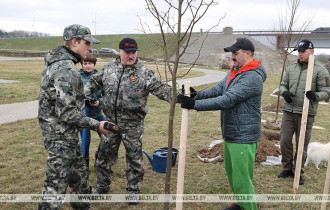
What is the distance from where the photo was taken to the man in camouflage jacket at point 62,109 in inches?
113

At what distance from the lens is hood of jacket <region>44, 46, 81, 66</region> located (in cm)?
293

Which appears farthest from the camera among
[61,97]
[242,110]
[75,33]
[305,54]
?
[305,54]

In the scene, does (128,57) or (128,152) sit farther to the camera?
(128,152)

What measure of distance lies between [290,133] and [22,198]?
4.18m

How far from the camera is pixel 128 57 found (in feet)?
12.6

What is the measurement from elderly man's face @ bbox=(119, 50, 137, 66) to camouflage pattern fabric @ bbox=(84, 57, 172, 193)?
0.06 meters

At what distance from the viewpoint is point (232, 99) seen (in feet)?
10.6

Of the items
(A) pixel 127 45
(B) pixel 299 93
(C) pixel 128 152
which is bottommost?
(C) pixel 128 152

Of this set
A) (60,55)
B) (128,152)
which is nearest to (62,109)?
(60,55)

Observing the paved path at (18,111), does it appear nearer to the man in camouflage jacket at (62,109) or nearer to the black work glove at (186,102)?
the man in camouflage jacket at (62,109)

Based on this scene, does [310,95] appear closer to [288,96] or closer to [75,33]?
[288,96]

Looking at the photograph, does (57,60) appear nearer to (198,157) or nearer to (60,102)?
(60,102)

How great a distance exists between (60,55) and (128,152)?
5.45 ft

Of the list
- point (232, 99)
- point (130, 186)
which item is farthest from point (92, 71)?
point (232, 99)
